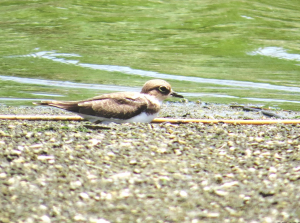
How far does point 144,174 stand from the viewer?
5.39 m

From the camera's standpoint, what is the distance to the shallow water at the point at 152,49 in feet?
41.3

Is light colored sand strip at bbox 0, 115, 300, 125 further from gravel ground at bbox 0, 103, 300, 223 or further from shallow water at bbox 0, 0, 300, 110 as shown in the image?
shallow water at bbox 0, 0, 300, 110

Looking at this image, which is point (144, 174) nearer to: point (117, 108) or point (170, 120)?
point (117, 108)

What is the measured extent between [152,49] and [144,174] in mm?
11483

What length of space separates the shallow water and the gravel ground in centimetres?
486

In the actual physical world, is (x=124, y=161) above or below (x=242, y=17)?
below

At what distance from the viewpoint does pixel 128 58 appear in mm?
15531

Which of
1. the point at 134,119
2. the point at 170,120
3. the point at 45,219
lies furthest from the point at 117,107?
the point at 45,219

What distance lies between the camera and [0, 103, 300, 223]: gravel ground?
4684 millimetres

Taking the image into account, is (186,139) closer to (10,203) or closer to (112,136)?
(112,136)

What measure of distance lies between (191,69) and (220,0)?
32.9 ft

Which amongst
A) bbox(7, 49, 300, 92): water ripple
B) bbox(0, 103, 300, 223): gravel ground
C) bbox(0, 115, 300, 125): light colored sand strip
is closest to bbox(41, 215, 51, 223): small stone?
bbox(0, 103, 300, 223): gravel ground

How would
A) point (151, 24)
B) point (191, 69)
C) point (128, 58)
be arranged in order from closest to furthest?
1. point (191, 69)
2. point (128, 58)
3. point (151, 24)

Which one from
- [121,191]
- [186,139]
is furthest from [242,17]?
[121,191]
